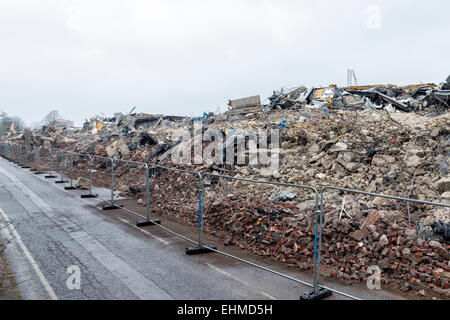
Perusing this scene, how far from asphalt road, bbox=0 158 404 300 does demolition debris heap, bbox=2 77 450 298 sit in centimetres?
84

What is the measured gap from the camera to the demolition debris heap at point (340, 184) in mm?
6484

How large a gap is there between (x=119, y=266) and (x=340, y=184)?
25.2 ft

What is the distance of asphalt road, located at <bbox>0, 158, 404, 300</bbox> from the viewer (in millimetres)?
5582

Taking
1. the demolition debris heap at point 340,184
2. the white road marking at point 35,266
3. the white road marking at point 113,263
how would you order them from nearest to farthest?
1. the white road marking at point 35,266
2. the white road marking at point 113,263
3. the demolition debris heap at point 340,184

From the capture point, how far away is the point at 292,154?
14.5m

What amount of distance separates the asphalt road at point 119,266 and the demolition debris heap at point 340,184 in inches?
32.9

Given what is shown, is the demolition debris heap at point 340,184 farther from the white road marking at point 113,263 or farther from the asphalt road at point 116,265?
the white road marking at point 113,263

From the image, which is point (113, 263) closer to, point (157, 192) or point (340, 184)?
point (157, 192)

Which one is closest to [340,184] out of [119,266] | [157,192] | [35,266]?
[157,192]

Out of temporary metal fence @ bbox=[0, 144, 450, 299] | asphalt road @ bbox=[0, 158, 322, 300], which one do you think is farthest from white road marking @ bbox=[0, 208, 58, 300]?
temporary metal fence @ bbox=[0, 144, 450, 299]

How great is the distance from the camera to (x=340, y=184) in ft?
37.3

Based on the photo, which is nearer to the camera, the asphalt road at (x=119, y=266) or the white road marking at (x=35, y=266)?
the white road marking at (x=35, y=266)

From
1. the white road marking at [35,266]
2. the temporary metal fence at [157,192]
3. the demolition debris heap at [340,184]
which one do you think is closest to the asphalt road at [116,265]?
the white road marking at [35,266]
